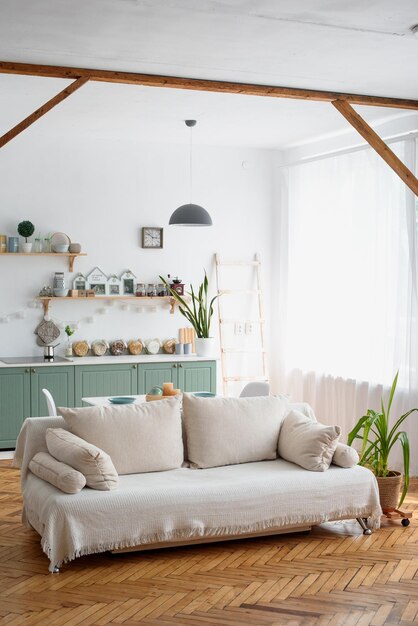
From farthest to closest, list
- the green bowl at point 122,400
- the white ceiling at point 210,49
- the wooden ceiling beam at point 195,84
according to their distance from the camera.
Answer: the green bowl at point 122,400, the wooden ceiling beam at point 195,84, the white ceiling at point 210,49

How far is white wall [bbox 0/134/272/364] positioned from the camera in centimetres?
858

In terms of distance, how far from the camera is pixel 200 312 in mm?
8766

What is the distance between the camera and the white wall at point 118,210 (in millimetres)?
8578

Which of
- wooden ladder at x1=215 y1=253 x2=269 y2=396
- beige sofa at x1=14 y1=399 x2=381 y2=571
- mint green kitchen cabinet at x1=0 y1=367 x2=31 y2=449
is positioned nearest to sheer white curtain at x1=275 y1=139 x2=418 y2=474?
wooden ladder at x1=215 y1=253 x2=269 y2=396

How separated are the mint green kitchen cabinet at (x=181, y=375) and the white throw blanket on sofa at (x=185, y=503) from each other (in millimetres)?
2908

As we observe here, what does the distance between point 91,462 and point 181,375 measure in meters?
3.72

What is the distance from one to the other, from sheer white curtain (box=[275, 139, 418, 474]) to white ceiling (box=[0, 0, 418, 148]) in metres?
0.82

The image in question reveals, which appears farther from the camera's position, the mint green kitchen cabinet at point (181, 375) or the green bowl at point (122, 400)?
the mint green kitchen cabinet at point (181, 375)

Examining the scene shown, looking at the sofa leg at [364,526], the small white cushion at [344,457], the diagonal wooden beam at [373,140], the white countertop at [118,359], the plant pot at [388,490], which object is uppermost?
the diagonal wooden beam at [373,140]

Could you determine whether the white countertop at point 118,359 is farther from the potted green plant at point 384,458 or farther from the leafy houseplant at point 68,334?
the potted green plant at point 384,458

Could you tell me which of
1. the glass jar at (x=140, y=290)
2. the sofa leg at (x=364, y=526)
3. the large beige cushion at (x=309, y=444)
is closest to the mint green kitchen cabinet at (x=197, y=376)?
the glass jar at (x=140, y=290)

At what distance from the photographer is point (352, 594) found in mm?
4559

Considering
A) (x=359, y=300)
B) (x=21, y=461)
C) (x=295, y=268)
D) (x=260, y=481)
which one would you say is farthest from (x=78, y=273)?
(x=260, y=481)

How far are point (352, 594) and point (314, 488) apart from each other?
97cm
